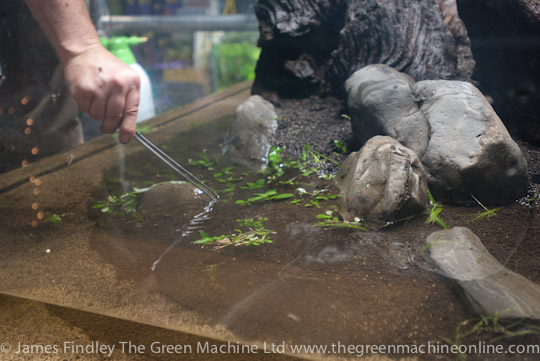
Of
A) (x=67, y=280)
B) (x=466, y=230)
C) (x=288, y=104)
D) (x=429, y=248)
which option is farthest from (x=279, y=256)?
(x=288, y=104)

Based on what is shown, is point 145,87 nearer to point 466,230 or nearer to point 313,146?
point 313,146

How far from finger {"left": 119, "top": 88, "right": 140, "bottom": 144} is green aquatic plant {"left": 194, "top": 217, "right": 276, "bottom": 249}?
1.54ft

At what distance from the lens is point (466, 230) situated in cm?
125

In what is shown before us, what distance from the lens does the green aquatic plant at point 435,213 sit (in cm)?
136

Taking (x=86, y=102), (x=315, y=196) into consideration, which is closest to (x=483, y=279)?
(x=315, y=196)

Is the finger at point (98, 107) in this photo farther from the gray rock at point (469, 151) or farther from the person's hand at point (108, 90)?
the gray rock at point (469, 151)

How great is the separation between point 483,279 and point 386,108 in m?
1.16

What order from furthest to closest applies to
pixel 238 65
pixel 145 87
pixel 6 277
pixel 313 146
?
pixel 238 65
pixel 145 87
pixel 313 146
pixel 6 277

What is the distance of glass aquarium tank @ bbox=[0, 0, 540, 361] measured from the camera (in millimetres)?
1019

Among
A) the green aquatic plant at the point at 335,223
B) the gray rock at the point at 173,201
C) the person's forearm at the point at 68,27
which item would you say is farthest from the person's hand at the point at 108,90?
the green aquatic plant at the point at 335,223

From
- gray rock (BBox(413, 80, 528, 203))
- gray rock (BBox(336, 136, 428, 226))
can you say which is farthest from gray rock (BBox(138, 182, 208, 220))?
gray rock (BBox(413, 80, 528, 203))

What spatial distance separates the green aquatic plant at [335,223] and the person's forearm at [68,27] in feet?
3.70

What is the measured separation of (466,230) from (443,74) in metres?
0.97

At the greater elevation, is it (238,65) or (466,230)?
(466,230)
